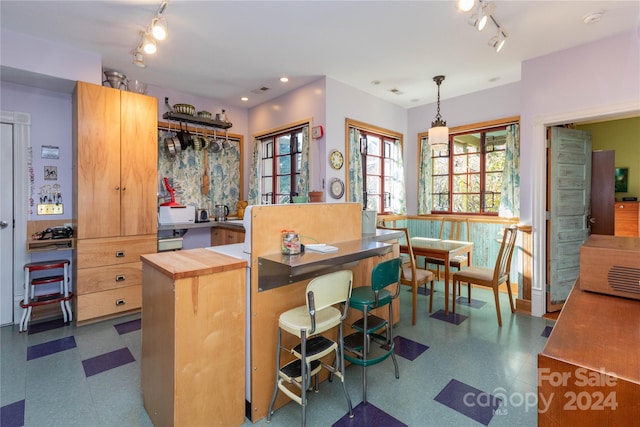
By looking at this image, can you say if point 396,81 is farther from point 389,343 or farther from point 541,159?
point 389,343

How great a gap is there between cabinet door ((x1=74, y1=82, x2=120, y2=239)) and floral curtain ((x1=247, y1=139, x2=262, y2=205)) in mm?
1948

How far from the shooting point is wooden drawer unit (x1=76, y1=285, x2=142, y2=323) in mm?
3121

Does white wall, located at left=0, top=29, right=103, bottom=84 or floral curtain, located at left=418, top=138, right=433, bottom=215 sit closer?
white wall, located at left=0, top=29, right=103, bottom=84

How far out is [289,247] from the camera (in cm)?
186

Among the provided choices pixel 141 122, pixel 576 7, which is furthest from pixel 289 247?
pixel 576 7

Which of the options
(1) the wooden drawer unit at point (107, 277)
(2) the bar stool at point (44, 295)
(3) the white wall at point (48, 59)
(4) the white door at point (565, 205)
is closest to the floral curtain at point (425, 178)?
(4) the white door at point (565, 205)

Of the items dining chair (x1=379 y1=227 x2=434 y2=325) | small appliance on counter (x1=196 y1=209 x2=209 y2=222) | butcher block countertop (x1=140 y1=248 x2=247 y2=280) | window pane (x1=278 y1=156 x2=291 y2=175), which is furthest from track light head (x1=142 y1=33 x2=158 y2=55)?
dining chair (x1=379 y1=227 x2=434 y2=325)

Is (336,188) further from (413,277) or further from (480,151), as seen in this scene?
(480,151)

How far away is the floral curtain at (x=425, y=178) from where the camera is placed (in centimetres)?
500

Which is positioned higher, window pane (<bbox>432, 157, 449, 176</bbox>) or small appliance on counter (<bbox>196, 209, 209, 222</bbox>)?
window pane (<bbox>432, 157, 449, 176</bbox>)

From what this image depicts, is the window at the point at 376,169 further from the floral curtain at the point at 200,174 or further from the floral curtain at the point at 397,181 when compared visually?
the floral curtain at the point at 200,174

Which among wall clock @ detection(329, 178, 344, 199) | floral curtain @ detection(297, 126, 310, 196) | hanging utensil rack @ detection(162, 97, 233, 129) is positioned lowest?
wall clock @ detection(329, 178, 344, 199)

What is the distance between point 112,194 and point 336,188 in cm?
253

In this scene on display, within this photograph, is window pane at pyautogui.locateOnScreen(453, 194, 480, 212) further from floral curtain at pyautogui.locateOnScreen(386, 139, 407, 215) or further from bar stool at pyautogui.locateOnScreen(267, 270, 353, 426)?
bar stool at pyautogui.locateOnScreen(267, 270, 353, 426)
